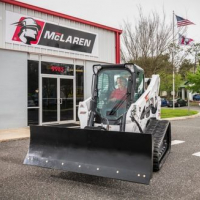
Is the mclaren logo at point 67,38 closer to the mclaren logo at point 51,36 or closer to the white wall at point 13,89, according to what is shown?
the mclaren logo at point 51,36

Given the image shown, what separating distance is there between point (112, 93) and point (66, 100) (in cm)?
703

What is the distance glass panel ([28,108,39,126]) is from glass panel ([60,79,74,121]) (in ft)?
4.31

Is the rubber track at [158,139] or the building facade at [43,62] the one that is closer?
the rubber track at [158,139]

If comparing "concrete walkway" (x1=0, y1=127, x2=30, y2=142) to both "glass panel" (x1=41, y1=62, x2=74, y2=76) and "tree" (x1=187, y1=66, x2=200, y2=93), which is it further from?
"tree" (x1=187, y1=66, x2=200, y2=93)

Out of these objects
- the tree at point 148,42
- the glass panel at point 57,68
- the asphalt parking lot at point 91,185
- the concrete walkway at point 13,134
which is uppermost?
the tree at point 148,42

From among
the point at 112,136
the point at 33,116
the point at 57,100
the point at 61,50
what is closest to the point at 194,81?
the point at 61,50

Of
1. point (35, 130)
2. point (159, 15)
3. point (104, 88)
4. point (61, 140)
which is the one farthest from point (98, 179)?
point (159, 15)

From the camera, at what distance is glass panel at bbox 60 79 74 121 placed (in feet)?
42.4

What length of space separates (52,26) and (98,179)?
30.7 feet

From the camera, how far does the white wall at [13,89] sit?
10.8 m

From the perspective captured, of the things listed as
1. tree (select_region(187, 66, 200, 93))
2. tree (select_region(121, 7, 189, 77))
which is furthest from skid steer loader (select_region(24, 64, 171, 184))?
tree (select_region(187, 66, 200, 93))

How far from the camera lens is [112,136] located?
4734 mm

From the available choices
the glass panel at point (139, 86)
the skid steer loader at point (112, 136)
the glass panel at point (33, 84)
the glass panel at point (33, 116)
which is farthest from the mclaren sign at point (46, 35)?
the glass panel at point (139, 86)

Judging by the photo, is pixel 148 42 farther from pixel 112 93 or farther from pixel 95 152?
pixel 95 152
